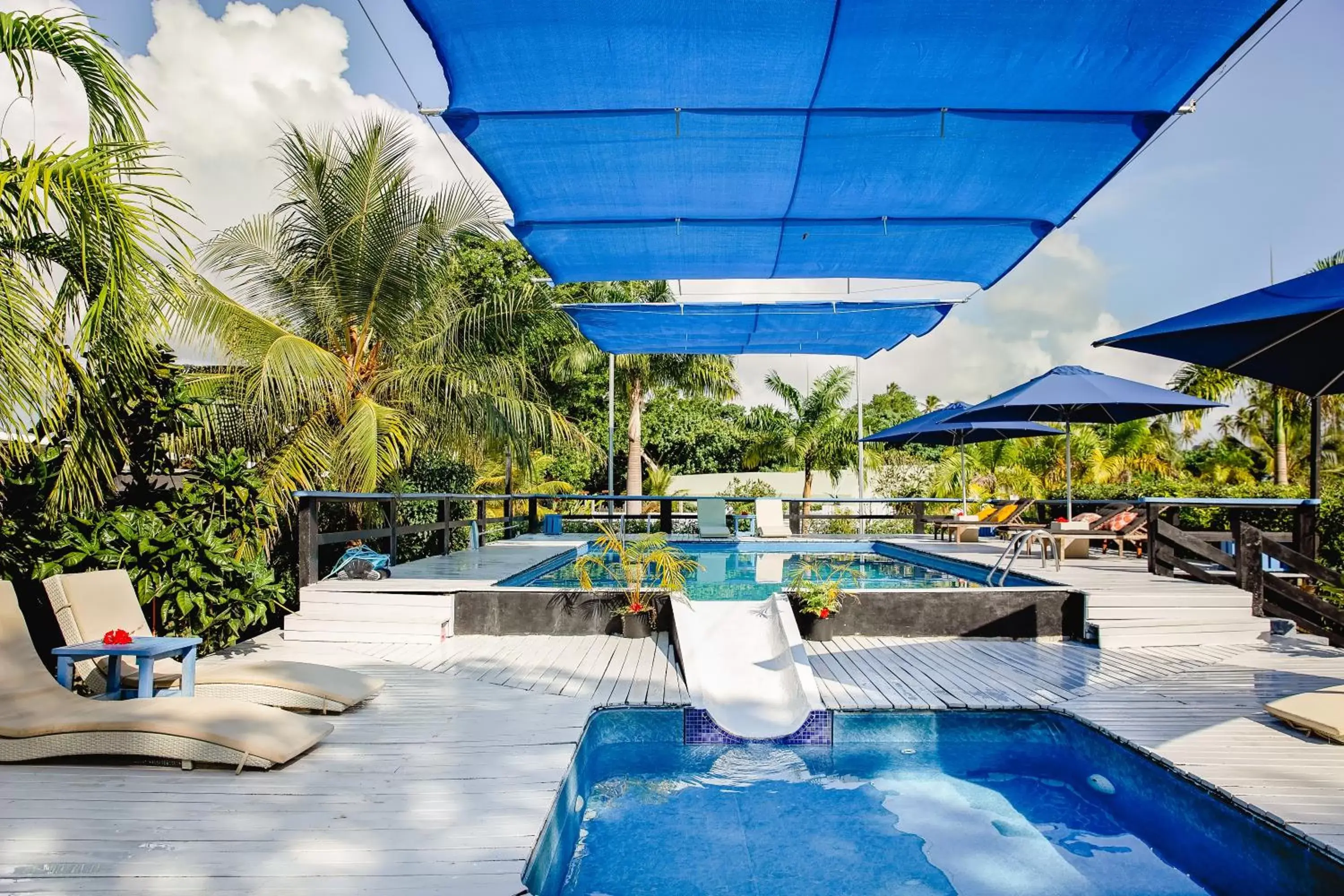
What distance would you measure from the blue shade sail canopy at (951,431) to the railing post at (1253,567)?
188 inches

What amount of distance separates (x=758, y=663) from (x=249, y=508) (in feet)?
12.7

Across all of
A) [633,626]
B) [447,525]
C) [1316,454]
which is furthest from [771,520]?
[1316,454]

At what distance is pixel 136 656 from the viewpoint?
13.7 feet

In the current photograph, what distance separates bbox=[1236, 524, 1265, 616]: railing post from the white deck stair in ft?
22.0

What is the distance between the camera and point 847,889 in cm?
329

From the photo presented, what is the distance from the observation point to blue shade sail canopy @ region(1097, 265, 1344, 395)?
4020 millimetres

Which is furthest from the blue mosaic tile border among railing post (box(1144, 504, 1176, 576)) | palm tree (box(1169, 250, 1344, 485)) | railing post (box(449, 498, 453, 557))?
palm tree (box(1169, 250, 1344, 485))

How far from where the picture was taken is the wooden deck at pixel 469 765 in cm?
268

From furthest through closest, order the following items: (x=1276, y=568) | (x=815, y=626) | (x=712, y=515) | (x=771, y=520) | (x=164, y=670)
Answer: (x=771, y=520) → (x=712, y=515) → (x=1276, y=568) → (x=815, y=626) → (x=164, y=670)

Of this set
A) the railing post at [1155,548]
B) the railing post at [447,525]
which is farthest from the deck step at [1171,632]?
the railing post at [447,525]

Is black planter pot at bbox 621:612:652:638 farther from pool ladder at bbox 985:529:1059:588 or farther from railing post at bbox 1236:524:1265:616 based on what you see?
railing post at bbox 1236:524:1265:616

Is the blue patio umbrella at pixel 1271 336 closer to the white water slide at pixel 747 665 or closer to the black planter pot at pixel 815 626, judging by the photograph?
the white water slide at pixel 747 665

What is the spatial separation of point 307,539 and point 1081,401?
7692 mm

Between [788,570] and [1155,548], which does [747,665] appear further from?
[788,570]
